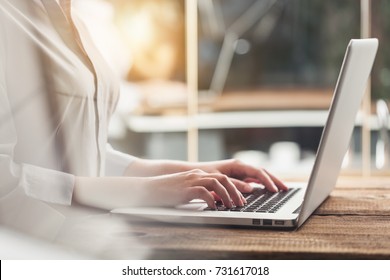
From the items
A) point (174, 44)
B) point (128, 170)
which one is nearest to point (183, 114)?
point (174, 44)

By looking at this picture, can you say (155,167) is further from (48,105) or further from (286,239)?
(286,239)

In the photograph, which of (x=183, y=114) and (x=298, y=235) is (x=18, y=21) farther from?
(x=183, y=114)

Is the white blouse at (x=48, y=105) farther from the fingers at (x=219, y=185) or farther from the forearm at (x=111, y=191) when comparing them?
the fingers at (x=219, y=185)

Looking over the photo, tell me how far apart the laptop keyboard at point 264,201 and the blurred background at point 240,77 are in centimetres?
251

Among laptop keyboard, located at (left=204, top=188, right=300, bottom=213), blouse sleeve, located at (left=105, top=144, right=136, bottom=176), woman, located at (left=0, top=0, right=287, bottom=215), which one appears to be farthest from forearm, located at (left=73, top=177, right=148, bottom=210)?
blouse sleeve, located at (left=105, top=144, right=136, bottom=176)

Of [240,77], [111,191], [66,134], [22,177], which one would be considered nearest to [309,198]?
[111,191]

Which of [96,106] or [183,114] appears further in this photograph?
[183,114]

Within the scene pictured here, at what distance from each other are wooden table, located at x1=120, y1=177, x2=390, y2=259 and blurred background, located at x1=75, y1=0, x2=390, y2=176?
8.83 ft

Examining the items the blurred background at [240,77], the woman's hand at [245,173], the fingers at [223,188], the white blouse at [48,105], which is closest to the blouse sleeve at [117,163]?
the white blouse at [48,105]

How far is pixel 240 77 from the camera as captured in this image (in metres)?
3.69

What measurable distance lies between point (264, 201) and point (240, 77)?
8.95 ft

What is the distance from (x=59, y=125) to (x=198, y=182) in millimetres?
334

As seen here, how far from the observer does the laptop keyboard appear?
91 cm
